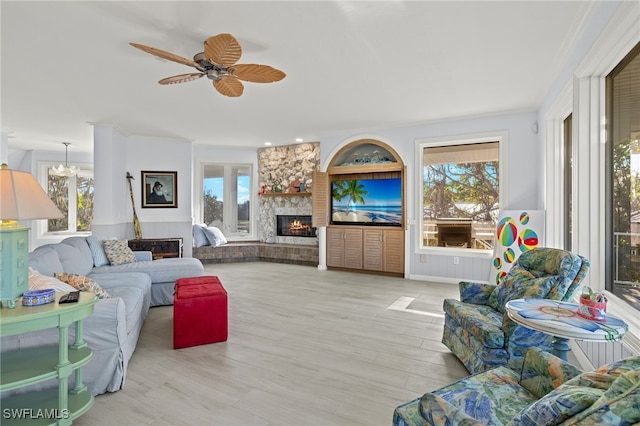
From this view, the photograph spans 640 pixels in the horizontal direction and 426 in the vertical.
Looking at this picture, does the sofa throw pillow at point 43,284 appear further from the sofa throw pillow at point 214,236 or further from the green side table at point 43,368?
the sofa throw pillow at point 214,236

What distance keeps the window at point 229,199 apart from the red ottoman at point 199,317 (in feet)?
16.5

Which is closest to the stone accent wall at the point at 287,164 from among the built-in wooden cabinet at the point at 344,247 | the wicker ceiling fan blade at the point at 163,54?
the built-in wooden cabinet at the point at 344,247

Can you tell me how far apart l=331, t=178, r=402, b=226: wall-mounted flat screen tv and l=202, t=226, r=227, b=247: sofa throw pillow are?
269 cm

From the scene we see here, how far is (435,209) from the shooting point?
6.09 m

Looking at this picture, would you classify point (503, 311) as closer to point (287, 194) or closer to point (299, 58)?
point (299, 58)

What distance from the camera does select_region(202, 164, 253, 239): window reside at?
8.07 m

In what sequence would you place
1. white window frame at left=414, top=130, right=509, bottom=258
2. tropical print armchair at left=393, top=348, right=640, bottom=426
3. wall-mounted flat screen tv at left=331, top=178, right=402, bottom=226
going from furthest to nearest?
wall-mounted flat screen tv at left=331, top=178, right=402, bottom=226 < white window frame at left=414, top=130, right=509, bottom=258 < tropical print armchair at left=393, top=348, right=640, bottom=426

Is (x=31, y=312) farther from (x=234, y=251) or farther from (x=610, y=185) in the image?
(x=234, y=251)

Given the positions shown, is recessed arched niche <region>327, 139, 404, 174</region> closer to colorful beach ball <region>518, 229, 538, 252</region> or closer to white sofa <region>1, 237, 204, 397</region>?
colorful beach ball <region>518, 229, 538, 252</region>

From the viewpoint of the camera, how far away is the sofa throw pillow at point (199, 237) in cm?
752

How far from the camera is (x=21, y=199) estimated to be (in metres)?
1.88

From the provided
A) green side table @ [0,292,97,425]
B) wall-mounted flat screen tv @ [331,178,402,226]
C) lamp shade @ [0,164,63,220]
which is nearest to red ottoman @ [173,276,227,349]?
green side table @ [0,292,97,425]

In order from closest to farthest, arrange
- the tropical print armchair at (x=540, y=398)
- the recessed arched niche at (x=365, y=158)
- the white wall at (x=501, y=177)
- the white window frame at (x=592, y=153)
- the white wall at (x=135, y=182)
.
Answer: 1. the tropical print armchair at (x=540, y=398)
2. the white window frame at (x=592, y=153)
3. the white wall at (x=501, y=177)
4. the white wall at (x=135, y=182)
5. the recessed arched niche at (x=365, y=158)

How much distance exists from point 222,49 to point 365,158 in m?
4.32
